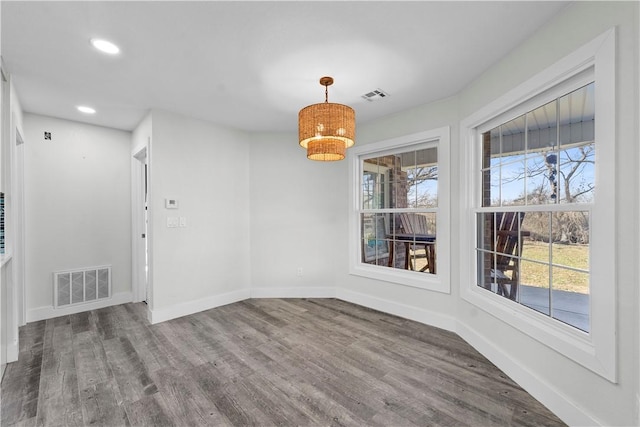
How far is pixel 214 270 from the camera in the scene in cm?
377

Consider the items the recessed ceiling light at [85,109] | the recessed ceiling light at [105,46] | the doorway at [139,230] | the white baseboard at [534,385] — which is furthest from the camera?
the doorway at [139,230]

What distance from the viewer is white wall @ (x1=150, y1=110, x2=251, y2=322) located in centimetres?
325

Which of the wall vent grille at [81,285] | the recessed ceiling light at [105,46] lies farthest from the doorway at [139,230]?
the recessed ceiling light at [105,46]

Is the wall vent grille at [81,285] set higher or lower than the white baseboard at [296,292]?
higher

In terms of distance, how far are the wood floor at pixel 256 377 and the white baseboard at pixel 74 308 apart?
14cm

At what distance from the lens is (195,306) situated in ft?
11.6

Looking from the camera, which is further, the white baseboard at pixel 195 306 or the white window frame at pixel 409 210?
the white baseboard at pixel 195 306

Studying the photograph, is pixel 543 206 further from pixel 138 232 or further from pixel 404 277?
pixel 138 232

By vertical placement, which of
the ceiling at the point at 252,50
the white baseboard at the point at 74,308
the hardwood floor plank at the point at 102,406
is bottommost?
the hardwood floor plank at the point at 102,406

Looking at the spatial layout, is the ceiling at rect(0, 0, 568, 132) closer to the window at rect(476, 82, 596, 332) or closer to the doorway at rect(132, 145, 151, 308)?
the window at rect(476, 82, 596, 332)

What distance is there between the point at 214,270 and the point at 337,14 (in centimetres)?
328

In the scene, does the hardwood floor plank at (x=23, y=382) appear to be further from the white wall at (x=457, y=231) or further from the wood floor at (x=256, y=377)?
the white wall at (x=457, y=231)

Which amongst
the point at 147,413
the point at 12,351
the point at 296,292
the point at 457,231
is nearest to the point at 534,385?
the point at 457,231

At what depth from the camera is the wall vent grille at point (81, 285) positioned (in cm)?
345
